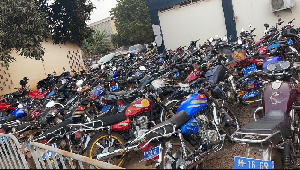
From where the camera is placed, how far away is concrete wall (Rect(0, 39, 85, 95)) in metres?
12.4

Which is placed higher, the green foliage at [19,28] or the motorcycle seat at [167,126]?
the green foliage at [19,28]

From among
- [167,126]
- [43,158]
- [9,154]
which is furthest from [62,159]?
[9,154]

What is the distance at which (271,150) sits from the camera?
263 centimetres

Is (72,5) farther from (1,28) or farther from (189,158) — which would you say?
(189,158)

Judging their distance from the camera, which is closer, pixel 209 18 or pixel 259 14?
pixel 259 14

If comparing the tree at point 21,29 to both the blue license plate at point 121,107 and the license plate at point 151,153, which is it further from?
the license plate at point 151,153

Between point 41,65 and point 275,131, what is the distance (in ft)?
43.7

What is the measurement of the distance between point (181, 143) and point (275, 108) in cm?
122

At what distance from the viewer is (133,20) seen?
88.4 feet

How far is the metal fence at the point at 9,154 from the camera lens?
137 inches

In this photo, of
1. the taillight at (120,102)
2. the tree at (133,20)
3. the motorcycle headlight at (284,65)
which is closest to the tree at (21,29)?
the taillight at (120,102)

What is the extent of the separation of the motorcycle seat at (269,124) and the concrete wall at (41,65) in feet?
40.1

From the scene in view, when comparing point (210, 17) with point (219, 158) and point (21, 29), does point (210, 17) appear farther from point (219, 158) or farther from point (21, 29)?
point (219, 158)

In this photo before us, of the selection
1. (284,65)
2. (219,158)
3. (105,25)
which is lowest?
(219,158)
